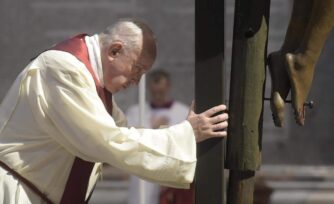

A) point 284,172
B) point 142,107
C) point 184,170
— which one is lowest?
point 284,172

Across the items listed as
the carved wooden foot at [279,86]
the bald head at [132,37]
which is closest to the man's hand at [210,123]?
the carved wooden foot at [279,86]

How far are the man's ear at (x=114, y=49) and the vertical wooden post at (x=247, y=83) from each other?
14.2 inches

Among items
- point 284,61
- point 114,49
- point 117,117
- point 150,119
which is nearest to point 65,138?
point 114,49

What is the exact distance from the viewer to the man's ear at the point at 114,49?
3.31 m

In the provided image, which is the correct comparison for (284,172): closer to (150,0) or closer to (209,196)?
(150,0)

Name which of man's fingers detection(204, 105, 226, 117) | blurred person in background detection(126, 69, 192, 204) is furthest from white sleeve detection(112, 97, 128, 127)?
blurred person in background detection(126, 69, 192, 204)

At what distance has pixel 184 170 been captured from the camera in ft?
10.7

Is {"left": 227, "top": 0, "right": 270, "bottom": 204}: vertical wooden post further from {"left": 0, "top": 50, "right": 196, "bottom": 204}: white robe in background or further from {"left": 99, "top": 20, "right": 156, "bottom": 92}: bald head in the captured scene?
{"left": 99, "top": 20, "right": 156, "bottom": 92}: bald head

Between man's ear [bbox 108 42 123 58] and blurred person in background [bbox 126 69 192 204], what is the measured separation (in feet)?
9.65

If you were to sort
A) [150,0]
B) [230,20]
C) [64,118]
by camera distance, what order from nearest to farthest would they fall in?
[64,118]
[230,20]
[150,0]

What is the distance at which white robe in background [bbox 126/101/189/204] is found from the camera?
6332 mm

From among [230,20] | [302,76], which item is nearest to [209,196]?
[302,76]

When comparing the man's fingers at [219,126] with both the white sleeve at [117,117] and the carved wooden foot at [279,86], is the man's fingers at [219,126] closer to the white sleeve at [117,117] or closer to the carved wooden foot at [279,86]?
the carved wooden foot at [279,86]

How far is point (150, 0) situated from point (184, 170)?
3.59 m
